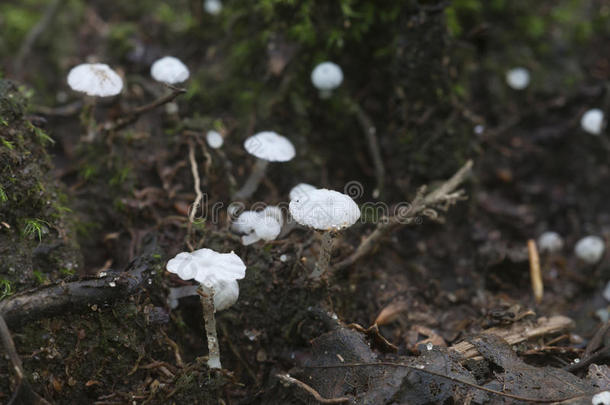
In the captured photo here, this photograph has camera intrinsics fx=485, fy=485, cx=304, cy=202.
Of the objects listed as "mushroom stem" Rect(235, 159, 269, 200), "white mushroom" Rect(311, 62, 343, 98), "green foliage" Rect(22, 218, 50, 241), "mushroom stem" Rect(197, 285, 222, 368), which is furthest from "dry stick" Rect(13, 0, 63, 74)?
"mushroom stem" Rect(197, 285, 222, 368)

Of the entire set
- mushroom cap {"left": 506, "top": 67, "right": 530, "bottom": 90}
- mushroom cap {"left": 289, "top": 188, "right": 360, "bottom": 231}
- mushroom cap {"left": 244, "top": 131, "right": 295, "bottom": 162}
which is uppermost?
mushroom cap {"left": 506, "top": 67, "right": 530, "bottom": 90}

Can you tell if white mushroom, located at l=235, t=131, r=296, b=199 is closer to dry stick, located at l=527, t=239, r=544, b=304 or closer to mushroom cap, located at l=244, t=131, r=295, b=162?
mushroom cap, located at l=244, t=131, r=295, b=162

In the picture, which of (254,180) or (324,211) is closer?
(324,211)

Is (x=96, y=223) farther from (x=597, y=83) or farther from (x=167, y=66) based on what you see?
(x=597, y=83)

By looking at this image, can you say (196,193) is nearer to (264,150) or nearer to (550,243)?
(264,150)

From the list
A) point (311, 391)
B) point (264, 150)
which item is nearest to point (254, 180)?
point (264, 150)

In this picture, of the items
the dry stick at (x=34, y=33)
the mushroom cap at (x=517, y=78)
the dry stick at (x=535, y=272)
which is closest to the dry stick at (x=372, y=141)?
the dry stick at (x=535, y=272)
